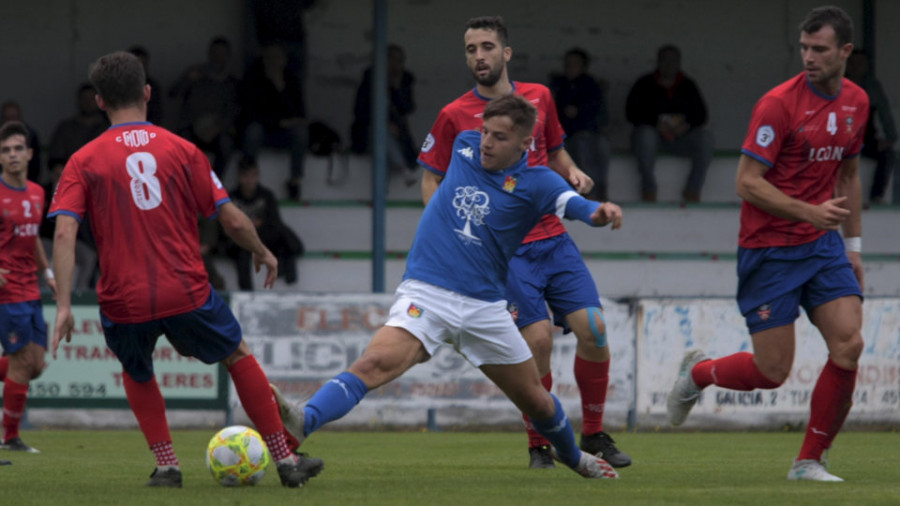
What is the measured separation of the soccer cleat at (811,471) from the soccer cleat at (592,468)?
0.92 metres

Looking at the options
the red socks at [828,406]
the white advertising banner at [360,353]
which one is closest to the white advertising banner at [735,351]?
the white advertising banner at [360,353]

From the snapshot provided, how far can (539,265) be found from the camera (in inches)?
284

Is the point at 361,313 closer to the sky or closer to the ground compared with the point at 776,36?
closer to the ground

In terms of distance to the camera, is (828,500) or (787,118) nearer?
(828,500)

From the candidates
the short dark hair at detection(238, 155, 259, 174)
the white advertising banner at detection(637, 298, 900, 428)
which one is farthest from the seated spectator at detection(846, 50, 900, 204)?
the short dark hair at detection(238, 155, 259, 174)

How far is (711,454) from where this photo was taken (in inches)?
368

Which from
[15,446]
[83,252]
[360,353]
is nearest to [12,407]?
[15,446]

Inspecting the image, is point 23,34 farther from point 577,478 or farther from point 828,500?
point 828,500

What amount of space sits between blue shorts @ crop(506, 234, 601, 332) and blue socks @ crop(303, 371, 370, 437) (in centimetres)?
181

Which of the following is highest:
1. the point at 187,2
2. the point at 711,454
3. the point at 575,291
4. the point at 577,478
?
the point at 187,2

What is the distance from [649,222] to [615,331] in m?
4.16

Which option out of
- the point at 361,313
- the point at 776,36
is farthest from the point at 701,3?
the point at 361,313

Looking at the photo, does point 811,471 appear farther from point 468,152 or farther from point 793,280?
point 468,152

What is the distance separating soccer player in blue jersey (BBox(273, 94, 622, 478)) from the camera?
5.60 meters
